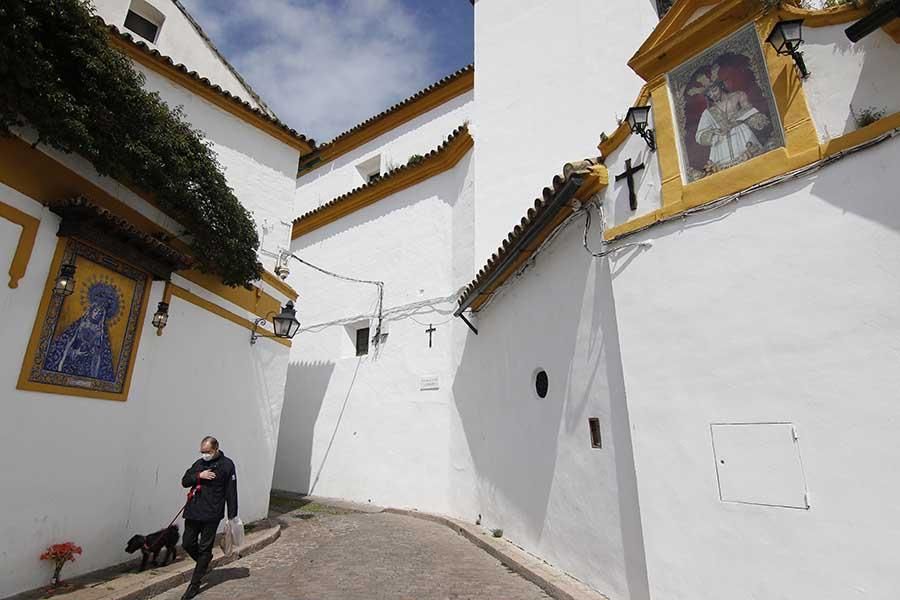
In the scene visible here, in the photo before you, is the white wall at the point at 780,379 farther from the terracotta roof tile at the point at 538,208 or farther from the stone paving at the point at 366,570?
the stone paving at the point at 366,570

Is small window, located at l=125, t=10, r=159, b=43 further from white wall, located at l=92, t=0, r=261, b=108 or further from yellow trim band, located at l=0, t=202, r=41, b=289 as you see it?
yellow trim band, located at l=0, t=202, r=41, b=289

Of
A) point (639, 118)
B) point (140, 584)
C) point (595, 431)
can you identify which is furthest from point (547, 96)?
point (140, 584)

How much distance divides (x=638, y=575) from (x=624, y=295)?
2123 millimetres

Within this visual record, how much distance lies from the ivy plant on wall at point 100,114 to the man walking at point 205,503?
7.99 feet

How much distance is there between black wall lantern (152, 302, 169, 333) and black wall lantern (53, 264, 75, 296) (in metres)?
1.12

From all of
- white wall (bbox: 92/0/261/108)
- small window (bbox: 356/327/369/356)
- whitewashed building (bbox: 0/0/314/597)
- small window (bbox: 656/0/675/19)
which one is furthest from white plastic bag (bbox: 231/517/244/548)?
small window (bbox: 656/0/675/19)

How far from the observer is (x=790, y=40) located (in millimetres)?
3354

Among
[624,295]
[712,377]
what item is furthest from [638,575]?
[624,295]

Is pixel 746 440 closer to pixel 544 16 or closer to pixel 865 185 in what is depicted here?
pixel 865 185

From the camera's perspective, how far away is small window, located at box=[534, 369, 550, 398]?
548cm

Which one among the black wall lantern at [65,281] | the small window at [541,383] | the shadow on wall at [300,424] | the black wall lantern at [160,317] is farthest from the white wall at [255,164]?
the small window at [541,383]

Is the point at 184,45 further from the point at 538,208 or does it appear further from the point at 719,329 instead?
the point at 719,329

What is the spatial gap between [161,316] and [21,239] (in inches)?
60.6

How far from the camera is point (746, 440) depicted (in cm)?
319
